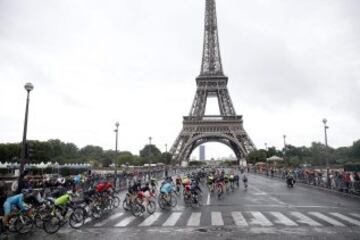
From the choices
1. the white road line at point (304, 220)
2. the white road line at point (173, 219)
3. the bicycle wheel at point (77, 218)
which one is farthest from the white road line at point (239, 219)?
the bicycle wheel at point (77, 218)

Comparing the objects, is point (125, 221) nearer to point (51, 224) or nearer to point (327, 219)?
point (51, 224)

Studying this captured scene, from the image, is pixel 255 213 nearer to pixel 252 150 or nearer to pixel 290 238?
pixel 290 238

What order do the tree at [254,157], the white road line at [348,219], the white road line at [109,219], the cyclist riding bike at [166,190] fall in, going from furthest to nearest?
the tree at [254,157] → the cyclist riding bike at [166,190] → the white road line at [109,219] → the white road line at [348,219]

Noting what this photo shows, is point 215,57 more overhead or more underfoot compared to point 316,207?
more overhead

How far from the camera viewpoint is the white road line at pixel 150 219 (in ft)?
40.0

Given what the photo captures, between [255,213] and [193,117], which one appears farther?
[193,117]

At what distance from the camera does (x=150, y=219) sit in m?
13.3

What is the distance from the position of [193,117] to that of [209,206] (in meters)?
67.4

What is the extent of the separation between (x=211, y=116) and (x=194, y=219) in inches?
2997

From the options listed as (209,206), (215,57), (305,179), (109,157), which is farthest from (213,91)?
(209,206)

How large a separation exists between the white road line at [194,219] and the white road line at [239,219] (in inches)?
60.2

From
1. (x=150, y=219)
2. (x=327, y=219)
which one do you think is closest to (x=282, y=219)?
(x=327, y=219)

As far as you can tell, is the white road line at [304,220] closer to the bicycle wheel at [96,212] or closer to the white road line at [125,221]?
the white road line at [125,221]

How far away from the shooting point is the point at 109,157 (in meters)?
110
